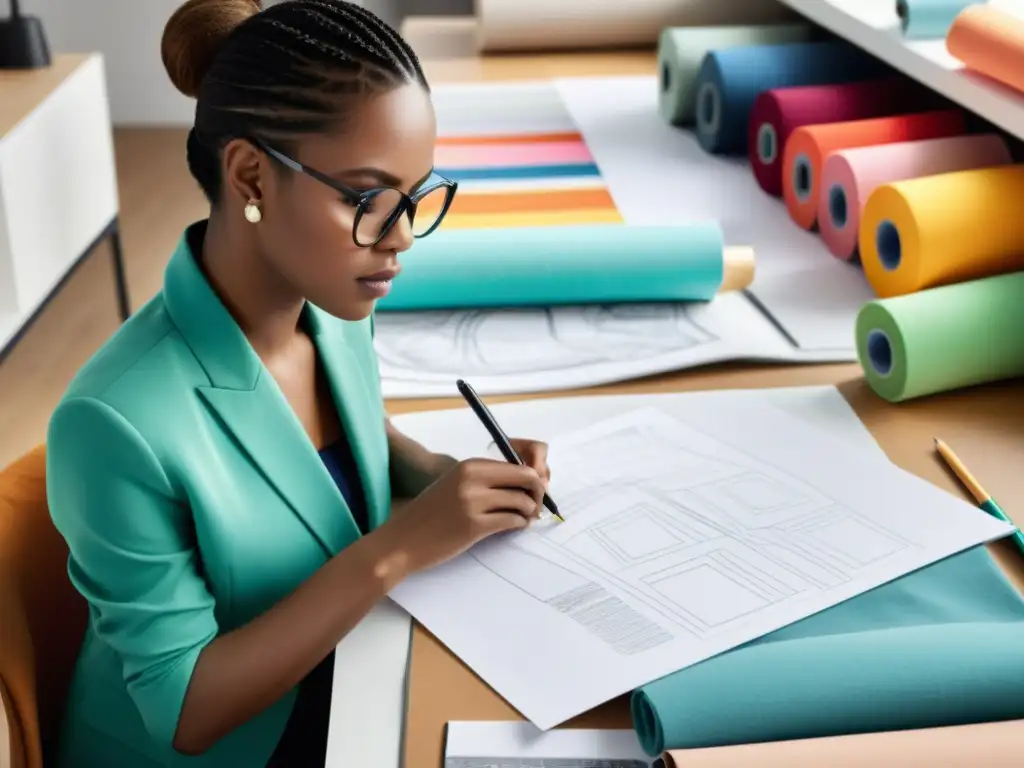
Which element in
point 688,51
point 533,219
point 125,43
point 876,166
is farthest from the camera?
point 125,43

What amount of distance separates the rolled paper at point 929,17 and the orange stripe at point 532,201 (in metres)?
0.42

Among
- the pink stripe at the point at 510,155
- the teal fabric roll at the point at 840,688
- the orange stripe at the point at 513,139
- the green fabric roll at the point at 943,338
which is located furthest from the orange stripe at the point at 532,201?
the teal fabric roll at the point at 840,688

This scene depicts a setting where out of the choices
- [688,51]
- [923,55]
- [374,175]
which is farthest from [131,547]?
[688,51]

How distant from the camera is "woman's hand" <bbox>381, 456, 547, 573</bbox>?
817mm

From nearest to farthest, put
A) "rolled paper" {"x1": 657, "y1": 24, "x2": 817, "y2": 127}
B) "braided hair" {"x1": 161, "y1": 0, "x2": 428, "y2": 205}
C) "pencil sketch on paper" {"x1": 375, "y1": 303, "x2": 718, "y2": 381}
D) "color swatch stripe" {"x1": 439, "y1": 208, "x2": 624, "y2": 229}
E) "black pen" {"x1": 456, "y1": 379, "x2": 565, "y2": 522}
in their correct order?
"braided hair" {"x1": 161, "y1": 0, "x2": 428, "y2": 205} → "black pen" {"x1": 456, "y1": 379, "x2": 565, "y2": 522} → "pencil sketch on paper" {"x1": 375, "y1": 303, "x2": 718, "y2": 381} → "color swatch stripe" {"x1": 439, "y1": 208, "x2": 624, "y2": 229} → "rolled paper" {"x1": 657, "y1": 24, "x2": 817, "y2": 127}

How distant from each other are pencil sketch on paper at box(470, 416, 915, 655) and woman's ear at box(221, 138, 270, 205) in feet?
0.95

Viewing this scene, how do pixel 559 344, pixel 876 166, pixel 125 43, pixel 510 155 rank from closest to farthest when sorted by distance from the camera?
pixel 559 344
pixel 876 166
pixel 510 155
pixel 125 43

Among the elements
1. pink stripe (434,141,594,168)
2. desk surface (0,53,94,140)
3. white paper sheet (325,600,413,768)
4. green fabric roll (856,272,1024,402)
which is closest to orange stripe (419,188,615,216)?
pink stripe (434,141,594,168)

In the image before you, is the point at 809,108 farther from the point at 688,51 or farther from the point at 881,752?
the point at 881,752

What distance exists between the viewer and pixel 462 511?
2.71ft

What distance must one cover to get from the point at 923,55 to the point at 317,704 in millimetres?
1000

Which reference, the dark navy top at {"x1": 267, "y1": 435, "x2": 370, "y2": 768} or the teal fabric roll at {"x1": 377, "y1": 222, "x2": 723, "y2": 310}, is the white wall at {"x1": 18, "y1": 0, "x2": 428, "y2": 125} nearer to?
the teal fabric roll at {"x1": 377, "y1": 222, "x2": 723, "y2": 310}

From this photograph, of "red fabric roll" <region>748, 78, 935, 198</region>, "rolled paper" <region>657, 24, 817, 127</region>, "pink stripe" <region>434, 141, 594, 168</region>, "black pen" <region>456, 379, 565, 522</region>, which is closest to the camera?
"black pen" <region>456, 379, 565, 522</region>

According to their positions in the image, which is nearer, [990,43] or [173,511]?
[173,511]
